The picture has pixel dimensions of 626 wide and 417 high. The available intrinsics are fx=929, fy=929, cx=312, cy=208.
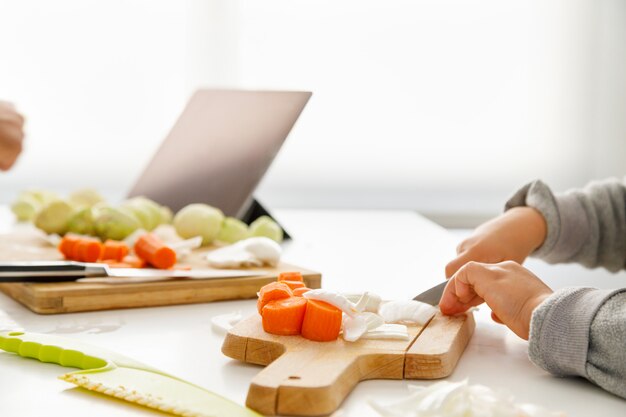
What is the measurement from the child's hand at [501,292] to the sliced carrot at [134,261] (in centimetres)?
42

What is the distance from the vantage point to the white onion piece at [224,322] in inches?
36.5

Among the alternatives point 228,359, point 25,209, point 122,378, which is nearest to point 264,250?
point 228,359

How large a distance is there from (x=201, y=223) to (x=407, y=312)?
0.61 metres

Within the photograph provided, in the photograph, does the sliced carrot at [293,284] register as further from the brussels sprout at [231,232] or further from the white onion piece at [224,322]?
the brussels sprout at [231,232]

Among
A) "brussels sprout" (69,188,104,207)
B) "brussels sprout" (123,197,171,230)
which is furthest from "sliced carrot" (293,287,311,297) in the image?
"brussels sprout" (69,188,104,207)

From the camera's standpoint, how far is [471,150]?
99.0 inches

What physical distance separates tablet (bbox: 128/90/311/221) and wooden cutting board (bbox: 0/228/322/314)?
31 centimetres

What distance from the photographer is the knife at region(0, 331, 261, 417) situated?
0.66 m

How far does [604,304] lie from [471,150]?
1767 millimetres

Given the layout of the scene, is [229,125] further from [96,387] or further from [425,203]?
[425,203]

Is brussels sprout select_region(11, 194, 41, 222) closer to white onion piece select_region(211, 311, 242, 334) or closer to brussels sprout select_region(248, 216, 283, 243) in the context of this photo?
brussels sprout select_region(248, 216, 283, 243)

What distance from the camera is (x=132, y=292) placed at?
1.04 metres

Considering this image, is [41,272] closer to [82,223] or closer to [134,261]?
[134,261]

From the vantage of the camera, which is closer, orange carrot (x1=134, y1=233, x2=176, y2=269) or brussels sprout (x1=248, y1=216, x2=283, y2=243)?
orange carrot (x1=134, y1=233, x2=176, y2=269)
